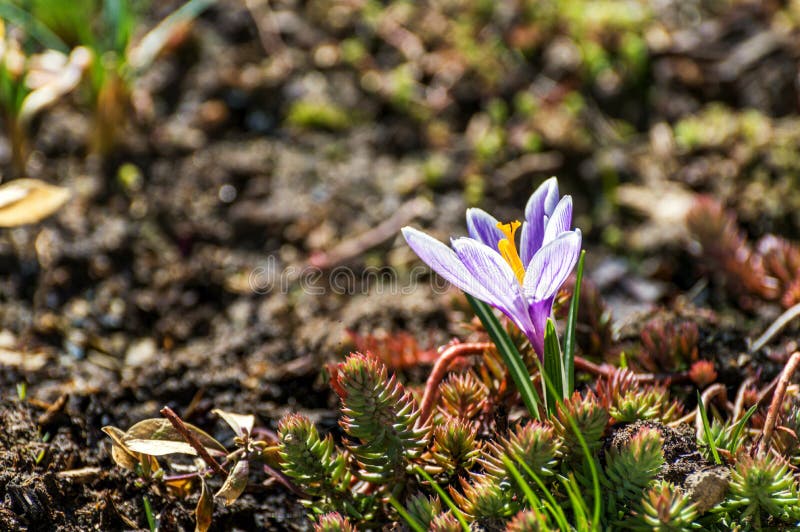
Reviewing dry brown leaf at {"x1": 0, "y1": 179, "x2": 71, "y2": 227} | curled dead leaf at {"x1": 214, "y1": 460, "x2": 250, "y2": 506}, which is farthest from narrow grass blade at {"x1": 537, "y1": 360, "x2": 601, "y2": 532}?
dry brown leaf at {"x1": 0, "y1": 179, "x2": 71, "y2": 227}

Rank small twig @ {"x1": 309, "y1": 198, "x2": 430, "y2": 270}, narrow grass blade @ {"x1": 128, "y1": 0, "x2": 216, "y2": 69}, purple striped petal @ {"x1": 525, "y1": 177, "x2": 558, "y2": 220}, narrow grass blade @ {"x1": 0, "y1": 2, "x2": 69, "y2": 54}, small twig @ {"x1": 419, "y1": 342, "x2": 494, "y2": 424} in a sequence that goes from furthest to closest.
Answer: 1. narrow grass blade @ {"x1": 128, "y1": 0, "x2": 216, "y2": 69}
2. narrow grass blade @ {"x1": 0, "y1": 2, "x2": 69, "y2": 54}
3. small twig @ {"x1": 309, "y1": 198, "x2": 430, "y2": 270}
4. small twig @ {"x1": 419, "y1": 342, "x2": 494, "y2": 424}
5. purple striped petal @ {"x1": 525, "y1": 177, "x2": 558, "y2": 220}

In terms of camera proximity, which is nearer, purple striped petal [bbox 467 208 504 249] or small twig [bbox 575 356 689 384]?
purple striped petal [bbox 467 208 504 249]

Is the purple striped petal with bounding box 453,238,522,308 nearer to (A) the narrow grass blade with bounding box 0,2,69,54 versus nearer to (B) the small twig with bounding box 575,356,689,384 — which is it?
(B) the small twig with bounding box 575,356,689,384

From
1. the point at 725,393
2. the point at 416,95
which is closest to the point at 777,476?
the point at 725,393

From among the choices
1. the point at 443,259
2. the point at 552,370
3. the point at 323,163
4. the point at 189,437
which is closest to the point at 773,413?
the point at 552,370

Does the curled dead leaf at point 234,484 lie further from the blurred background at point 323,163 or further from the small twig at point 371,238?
the small twig at point 371,238

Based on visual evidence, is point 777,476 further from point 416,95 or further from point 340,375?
point 416,95

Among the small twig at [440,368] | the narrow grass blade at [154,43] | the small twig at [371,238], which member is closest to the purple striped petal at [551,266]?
the small twig at [440,368]
